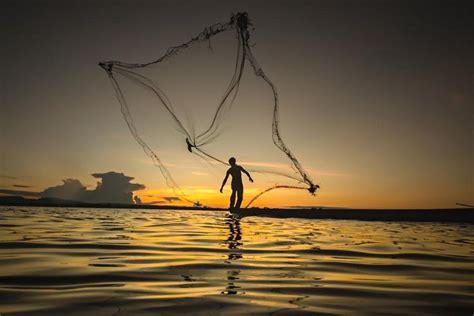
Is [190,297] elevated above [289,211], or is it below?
below

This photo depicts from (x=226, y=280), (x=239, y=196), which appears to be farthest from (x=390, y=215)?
(x=226, y=280)

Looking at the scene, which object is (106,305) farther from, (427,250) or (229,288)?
(427,250)

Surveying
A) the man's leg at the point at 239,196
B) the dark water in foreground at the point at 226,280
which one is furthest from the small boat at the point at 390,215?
the dark water in foreground at the point at 226,280

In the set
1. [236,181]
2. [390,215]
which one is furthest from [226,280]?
[390,215]

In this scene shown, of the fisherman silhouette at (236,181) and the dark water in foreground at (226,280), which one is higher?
the fisherman silhouette at (236,181)

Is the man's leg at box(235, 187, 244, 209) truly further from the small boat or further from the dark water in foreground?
the dark water in foreground

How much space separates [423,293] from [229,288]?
2.47 metres

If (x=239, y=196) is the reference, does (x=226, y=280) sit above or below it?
below

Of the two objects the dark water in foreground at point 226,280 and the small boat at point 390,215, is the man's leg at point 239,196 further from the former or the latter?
the dark water in foreground at point 226,280

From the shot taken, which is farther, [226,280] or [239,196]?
[239,196]

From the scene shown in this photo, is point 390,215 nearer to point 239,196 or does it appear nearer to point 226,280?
point 239,196

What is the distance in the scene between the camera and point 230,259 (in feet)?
24.8

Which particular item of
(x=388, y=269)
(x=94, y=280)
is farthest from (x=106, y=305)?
(x=388, y=269)

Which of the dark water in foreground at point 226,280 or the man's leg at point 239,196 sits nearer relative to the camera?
the dark water in foreground at point 226,280
